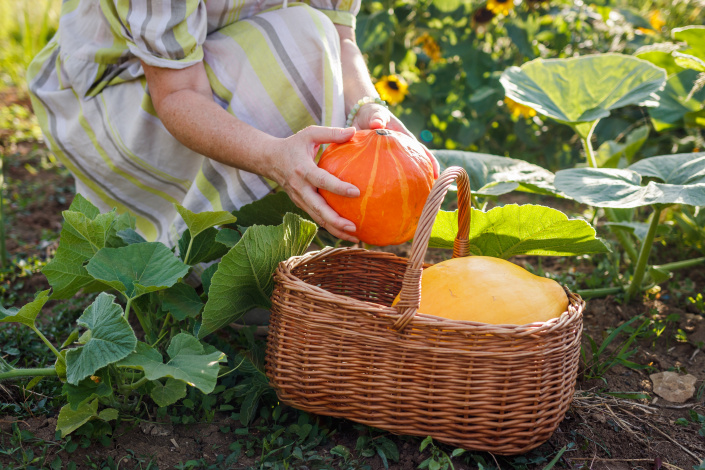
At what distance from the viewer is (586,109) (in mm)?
1918

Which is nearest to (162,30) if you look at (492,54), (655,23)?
(492,54)

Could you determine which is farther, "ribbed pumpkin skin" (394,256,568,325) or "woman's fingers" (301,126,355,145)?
"woman's fingers" (301,126,355,145)

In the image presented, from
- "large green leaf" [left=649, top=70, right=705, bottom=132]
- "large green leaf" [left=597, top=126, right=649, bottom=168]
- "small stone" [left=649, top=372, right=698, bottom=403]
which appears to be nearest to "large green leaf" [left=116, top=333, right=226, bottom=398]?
"small stone" [left=649, top=372, right=698, bottom=403]

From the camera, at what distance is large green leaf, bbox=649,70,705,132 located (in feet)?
7.08

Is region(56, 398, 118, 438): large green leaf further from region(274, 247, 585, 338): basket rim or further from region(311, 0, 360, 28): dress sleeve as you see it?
region(311, 0, 360, 28): dress sleeve

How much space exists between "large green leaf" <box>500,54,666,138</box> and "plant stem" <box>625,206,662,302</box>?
39cm

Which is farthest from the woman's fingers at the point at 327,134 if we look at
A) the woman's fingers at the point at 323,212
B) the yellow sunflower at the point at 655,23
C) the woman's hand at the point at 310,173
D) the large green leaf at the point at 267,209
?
the yellow sunflower at the point at 655,23

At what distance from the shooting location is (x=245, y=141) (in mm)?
1395

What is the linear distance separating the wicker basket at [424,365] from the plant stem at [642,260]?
0.53 metres

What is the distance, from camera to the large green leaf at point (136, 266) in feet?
4.15

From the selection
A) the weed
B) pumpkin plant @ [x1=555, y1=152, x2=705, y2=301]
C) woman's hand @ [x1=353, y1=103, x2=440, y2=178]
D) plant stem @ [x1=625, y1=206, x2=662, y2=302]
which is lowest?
the weed

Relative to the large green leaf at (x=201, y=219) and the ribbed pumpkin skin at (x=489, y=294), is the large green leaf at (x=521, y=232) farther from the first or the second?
the large green leaf at (x=201, y=219)

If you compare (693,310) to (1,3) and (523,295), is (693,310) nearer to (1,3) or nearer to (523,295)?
(523,295)

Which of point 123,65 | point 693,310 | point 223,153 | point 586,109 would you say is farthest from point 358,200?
point 693,310
